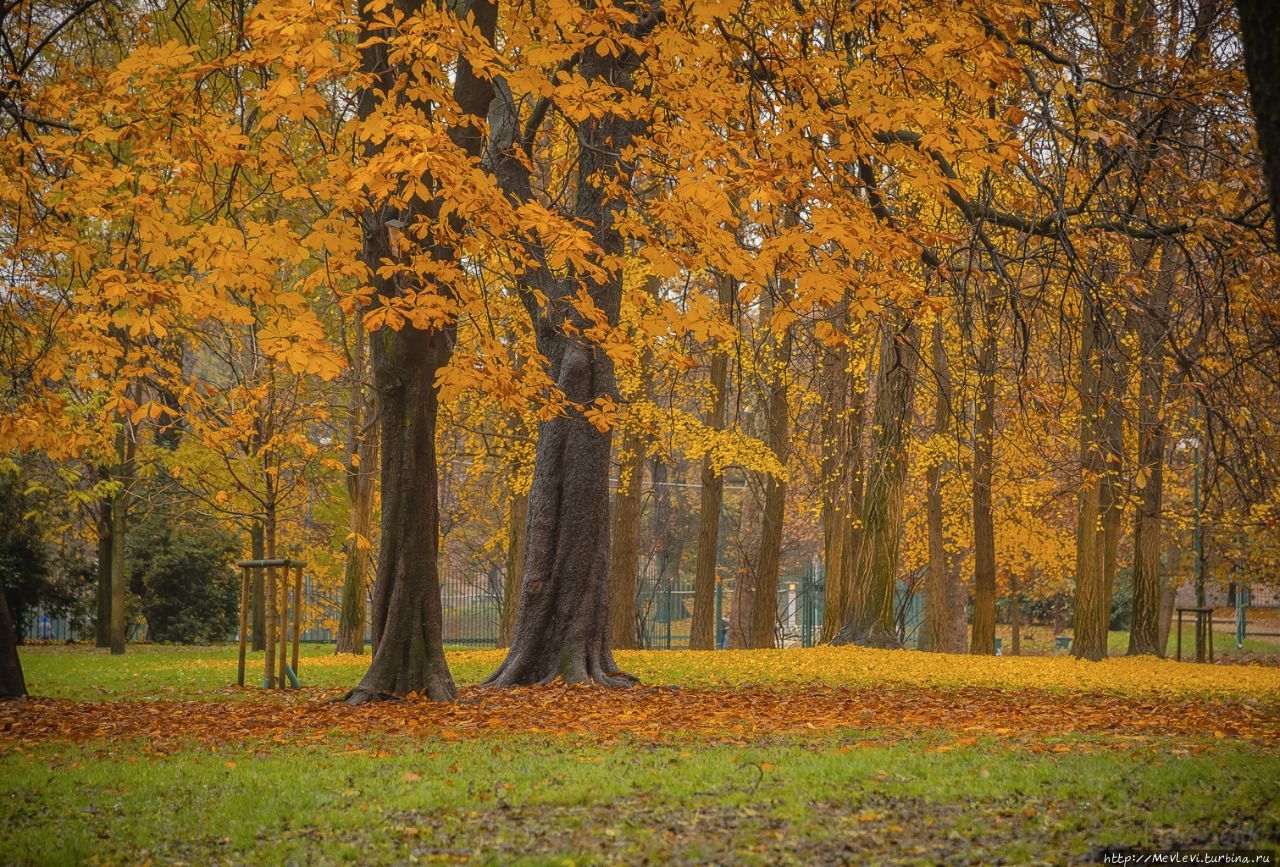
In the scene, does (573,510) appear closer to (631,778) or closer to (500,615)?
(631,778)

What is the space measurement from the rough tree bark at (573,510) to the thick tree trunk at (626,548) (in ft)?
22.3

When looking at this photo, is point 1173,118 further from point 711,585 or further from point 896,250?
point 711,585

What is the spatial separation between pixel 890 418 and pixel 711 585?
4997 millimetres

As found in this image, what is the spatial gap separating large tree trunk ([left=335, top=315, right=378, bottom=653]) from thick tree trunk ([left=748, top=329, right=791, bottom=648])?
6666 mm

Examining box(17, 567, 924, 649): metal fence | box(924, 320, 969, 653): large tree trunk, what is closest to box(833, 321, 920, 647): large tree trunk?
box(924, 320, 969, 653): large tree trunk

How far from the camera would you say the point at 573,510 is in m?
12.4

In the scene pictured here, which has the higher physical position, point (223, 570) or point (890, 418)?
point (890, 418)

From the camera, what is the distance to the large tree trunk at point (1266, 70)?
3326 millimetres

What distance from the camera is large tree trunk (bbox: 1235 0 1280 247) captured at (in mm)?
3326

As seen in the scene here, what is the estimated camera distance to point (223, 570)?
28.1m

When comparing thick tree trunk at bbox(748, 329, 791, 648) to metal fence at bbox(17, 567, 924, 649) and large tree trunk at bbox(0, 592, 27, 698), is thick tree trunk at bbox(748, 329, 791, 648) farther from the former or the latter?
large tree trunk at bbox(0, 592, 27, 698)

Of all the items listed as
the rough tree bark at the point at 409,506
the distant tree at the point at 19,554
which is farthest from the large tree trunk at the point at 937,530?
the distant tree at the point at 19,554

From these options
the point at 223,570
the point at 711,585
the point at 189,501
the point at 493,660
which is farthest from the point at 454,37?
the point at 223,570

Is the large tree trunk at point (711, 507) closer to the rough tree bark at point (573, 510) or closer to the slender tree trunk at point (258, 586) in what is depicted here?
the rough tree bark at point (573, 510)
